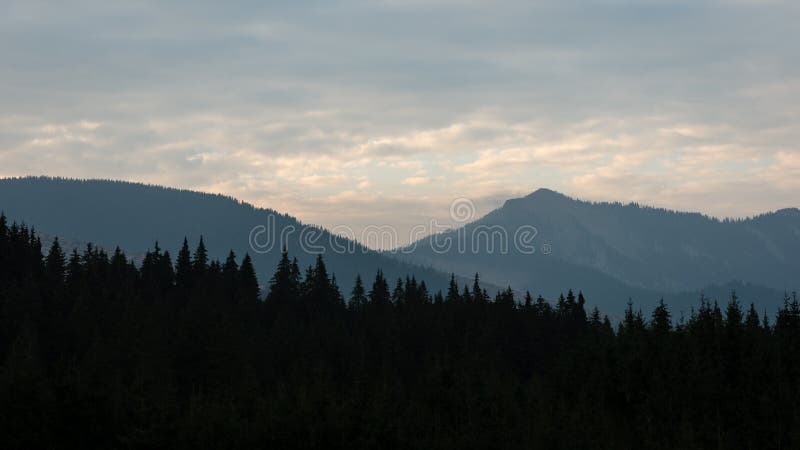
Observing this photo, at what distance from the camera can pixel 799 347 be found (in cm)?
8356

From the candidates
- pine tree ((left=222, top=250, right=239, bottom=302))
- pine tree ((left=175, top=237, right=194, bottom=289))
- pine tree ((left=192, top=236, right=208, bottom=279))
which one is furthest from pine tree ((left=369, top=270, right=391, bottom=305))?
pine tree ((left=175, top=237, right=194, bottom=289))

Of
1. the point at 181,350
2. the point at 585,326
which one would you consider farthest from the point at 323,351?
the point at 585,326

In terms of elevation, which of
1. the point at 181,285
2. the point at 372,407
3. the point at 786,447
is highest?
the point at 181,285

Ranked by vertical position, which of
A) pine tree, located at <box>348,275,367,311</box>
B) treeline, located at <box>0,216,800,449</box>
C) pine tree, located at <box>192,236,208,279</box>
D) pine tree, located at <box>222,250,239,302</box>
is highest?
pine tree, located at <box>192,236,208,279</box>

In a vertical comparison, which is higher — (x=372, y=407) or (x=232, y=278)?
(x=232, y=278)

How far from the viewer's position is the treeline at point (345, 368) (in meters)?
57.2

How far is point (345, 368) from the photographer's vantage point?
366 ft

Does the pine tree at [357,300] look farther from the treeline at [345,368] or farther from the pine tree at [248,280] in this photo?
the pine tree at [248,280]

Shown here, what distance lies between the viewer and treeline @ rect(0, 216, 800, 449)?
5719 cm

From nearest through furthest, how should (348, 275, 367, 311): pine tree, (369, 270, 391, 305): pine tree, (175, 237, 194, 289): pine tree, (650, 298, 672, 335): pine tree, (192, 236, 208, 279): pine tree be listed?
(650, 298, 672, 335): pine tree < (175, 237, 194, 289): pine tree < (192, 236, 208, 279): pine tree < (369, 270, 391, 305): pine tree < (348, 275, 367, 311): pine tree

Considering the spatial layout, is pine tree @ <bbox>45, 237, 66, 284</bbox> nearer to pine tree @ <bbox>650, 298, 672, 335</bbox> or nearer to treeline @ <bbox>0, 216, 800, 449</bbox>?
treeline @ <bbox>0, 216, 800, 449</bbox>

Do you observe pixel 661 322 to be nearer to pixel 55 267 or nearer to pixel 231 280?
pixel 231 280

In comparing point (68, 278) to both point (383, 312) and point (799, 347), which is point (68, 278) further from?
point (799, 347)

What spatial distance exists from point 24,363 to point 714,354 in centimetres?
5352
